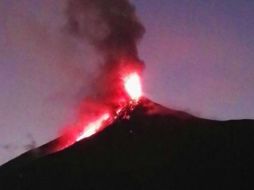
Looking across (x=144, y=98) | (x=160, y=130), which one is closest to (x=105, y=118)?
(x=144, y=98)

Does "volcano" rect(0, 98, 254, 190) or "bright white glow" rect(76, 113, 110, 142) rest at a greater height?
"bright white glow" rect(76, 113, 110, 142)

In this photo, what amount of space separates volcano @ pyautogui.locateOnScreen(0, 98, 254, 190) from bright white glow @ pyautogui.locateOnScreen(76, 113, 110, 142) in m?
7.38

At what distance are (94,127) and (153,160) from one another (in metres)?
26.2

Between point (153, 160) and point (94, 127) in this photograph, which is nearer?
point (153, 160)

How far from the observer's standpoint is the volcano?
82.2 metres

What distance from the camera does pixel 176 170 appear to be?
8444 cm

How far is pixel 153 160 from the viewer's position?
89500 millimetres

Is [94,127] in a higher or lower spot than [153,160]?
higher

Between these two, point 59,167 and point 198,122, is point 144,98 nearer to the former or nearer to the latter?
point 198,122

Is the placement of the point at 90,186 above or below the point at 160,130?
below

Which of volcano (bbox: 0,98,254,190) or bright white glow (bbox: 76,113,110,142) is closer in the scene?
volcano (bbox: 0,98,254,190)

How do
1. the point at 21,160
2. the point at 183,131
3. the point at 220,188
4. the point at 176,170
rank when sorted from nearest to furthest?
the point at 220,188, the point at 176,170, the point at 183,131, the point at 21,160

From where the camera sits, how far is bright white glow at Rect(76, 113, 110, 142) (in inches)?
4397

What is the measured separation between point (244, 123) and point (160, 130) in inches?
542
